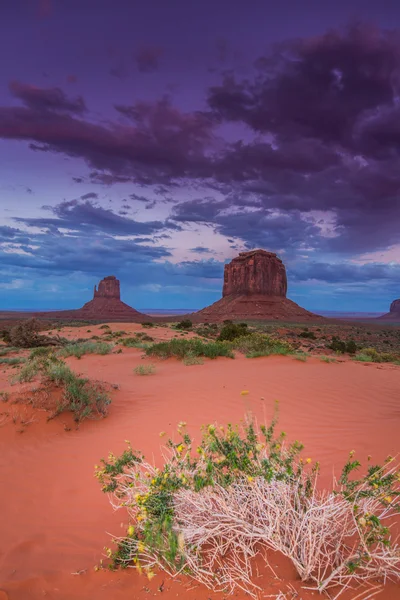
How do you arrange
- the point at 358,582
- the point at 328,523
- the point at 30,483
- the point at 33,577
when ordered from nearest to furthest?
1. the point at 358,582
2. the point at 328,523
3. the point at 33,577
4. the point at 30,483

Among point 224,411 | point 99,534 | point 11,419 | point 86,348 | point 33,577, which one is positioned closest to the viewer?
point 33,577

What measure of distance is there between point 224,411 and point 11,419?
404 cm

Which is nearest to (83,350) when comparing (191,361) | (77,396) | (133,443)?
(191,361)

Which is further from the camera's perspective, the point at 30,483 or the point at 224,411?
the point at 224,411

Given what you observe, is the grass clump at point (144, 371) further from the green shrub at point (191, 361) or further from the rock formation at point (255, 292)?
the rock formation at point (255, 292)

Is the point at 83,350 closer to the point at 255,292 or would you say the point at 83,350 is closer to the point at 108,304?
the point at 255,292

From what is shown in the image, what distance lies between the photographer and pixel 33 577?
2.47 metres

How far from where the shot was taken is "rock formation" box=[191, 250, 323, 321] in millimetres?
92137

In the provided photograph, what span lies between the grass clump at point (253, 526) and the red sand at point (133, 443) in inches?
5.1

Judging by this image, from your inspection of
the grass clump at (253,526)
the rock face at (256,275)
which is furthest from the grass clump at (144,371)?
the rock face at (256,275)

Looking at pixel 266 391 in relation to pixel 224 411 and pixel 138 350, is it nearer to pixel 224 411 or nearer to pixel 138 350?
pixel 224 411

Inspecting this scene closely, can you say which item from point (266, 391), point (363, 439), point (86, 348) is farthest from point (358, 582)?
point (86, 348)

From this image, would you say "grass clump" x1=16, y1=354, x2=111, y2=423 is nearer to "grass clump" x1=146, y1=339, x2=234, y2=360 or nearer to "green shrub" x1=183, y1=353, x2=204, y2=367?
"green shrub" x1=183, y1=353, x2=204, y2=367

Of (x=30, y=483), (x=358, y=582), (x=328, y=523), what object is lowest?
(x=30, y=483)
